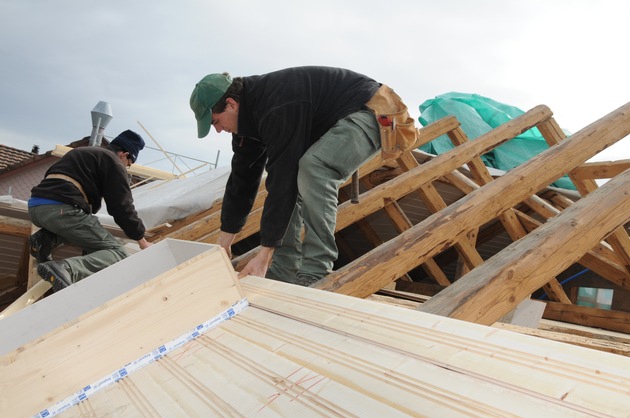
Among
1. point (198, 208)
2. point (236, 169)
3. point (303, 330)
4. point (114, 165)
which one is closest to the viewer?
point (303, 330)

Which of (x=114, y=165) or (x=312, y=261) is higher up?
(x=114, y=165)

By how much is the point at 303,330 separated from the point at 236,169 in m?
1.65

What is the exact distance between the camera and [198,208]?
14.5ft

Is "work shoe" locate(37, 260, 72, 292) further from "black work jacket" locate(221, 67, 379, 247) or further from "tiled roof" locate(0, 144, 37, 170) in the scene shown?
"tiled roof" locate(0, 144, 37, 170)

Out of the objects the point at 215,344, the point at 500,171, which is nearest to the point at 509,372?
→ the point at 215,344

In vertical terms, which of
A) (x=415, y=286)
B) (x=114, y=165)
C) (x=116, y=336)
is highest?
(x=114, y=165)

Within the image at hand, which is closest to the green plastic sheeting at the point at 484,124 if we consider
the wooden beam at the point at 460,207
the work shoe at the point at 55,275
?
the wooden beam at the point at 460,207

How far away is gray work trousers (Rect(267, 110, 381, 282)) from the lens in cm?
218

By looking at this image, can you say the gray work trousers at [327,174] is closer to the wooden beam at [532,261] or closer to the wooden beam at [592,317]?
the wooden beam at [532,261]

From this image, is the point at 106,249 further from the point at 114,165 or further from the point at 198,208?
the point at 198,208

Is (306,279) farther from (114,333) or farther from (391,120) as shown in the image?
(114,333)

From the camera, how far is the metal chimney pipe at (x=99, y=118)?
10.1 m

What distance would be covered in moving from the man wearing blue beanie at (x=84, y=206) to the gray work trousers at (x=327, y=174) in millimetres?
1826

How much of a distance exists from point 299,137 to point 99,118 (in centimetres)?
901
